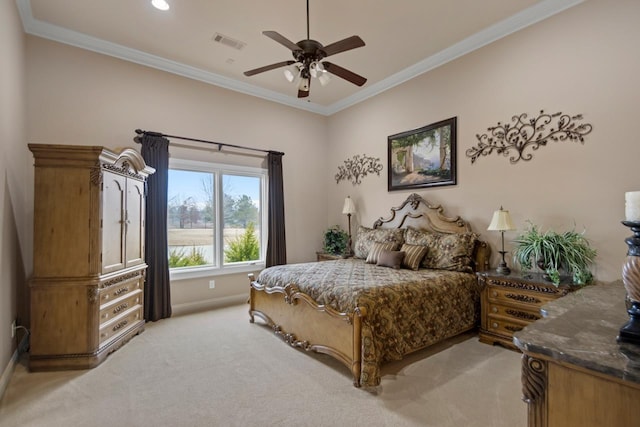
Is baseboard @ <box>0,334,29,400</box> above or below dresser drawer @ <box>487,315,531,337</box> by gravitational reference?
below

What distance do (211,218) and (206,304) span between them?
131 cm

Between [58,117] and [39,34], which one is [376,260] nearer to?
[58,117]

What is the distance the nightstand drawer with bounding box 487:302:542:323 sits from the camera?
280cm

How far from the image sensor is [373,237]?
4.52 meters

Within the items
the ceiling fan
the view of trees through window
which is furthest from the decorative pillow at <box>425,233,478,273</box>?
the view of trees through window

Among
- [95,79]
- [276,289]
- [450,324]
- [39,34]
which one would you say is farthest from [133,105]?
[450,324]

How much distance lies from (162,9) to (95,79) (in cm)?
134

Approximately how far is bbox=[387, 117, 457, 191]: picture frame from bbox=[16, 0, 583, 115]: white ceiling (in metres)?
0.92

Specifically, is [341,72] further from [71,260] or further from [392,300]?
[71,260]

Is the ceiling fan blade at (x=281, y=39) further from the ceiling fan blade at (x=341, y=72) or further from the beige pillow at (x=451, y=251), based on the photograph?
the beige pillow at (x=451, y=251)

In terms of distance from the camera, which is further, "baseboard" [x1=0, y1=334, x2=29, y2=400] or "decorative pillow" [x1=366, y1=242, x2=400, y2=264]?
"decorative pillow" [x1=366, y1=242, x2=400, y2=264]

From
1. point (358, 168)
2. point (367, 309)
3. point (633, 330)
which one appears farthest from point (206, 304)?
point (633, 330)

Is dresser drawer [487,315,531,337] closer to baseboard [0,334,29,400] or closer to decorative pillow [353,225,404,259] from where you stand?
decorative pillow [353,225,404,259]

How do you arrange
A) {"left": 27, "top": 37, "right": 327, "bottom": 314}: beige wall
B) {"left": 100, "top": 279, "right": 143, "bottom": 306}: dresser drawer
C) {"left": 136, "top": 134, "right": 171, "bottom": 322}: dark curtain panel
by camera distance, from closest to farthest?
1. {"left": 100, "top": 279, "right": 143, "bottom": 306}: dresser drawer
2. {"left": 27, "top": 37, "right": 327, "bottom": 314}: beige wall
3. {"left": 136, "top": 134, "right": 171, "bottom": 322}: dark curtain panel
